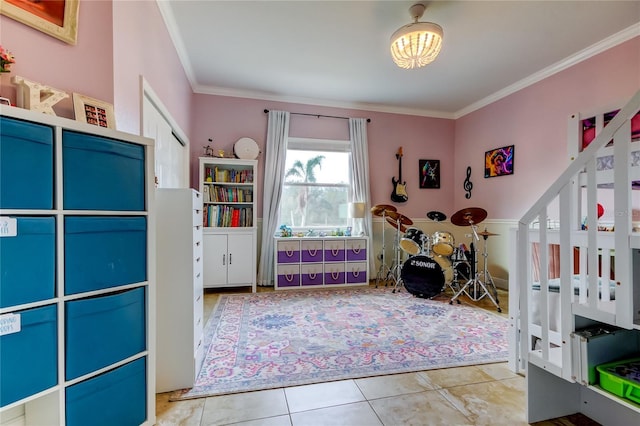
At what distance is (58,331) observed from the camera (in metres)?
1.01

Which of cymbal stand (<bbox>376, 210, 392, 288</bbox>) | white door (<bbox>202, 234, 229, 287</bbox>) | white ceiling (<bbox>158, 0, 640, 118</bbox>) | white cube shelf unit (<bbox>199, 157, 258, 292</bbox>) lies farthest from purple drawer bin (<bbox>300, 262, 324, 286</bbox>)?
white ceiling (<bbox>158, 0, 640, 118</bbox>)

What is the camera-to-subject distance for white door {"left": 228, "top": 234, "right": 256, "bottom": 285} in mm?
3582

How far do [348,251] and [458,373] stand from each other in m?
2.24

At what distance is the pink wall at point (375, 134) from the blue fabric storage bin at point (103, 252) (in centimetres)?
270

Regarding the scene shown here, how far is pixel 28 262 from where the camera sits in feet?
3.07

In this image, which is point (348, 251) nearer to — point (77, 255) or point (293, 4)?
point (293, 4)

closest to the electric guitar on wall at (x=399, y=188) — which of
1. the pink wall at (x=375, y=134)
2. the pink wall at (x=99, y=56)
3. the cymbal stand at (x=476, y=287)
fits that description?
the pink wall at (x=375, y=134)

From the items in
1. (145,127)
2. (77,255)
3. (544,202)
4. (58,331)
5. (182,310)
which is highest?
(145,127)

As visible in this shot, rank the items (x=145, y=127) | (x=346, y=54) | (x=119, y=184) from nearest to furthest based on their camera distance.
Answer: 1. (x=119, y=184)
2. (x=145, y=127)
3. (x=346, y=54)

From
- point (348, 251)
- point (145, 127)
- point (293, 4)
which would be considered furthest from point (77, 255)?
point (348, 251)

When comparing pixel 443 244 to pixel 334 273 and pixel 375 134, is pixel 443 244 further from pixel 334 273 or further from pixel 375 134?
pixel 375 134

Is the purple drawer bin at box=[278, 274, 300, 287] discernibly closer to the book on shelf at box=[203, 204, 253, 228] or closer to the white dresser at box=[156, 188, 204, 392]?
the book on shelf at box=[203, 204, 253, 228]

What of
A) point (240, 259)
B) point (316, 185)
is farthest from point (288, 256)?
point (316, 185)

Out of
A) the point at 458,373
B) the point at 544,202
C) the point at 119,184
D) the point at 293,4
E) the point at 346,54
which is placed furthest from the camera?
the point at 346,54
